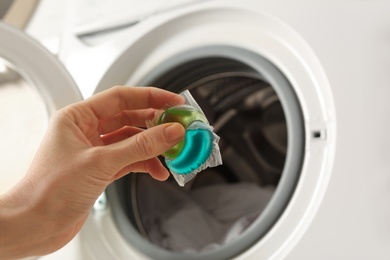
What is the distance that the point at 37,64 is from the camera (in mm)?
936

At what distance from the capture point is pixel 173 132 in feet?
2.14

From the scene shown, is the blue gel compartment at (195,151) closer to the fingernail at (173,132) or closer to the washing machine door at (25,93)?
the fingernail at (173,132)

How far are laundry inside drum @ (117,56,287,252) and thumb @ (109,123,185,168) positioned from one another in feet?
1.20

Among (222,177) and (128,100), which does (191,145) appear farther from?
(222,177)

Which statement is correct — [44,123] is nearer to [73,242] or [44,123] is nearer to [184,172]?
[73,242]

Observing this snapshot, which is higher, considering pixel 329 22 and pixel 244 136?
pixel 329 22

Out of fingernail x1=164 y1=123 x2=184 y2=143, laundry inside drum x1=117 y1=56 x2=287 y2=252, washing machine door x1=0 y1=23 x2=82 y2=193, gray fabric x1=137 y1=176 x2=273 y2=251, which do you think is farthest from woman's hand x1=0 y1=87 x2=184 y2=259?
gray fabric x1=137 y1=176 x2=273 y2=251

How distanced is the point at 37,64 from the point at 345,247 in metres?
0.61

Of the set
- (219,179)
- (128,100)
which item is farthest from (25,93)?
(219,179)

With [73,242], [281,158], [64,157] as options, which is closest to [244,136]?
[281,158]

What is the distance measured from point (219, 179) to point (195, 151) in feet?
2.29

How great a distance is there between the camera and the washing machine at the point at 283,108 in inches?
28.5

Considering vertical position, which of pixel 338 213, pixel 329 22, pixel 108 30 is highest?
pixel 329 22

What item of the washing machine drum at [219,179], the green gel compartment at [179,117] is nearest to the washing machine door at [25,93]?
the washing machine drum at [219,179]
